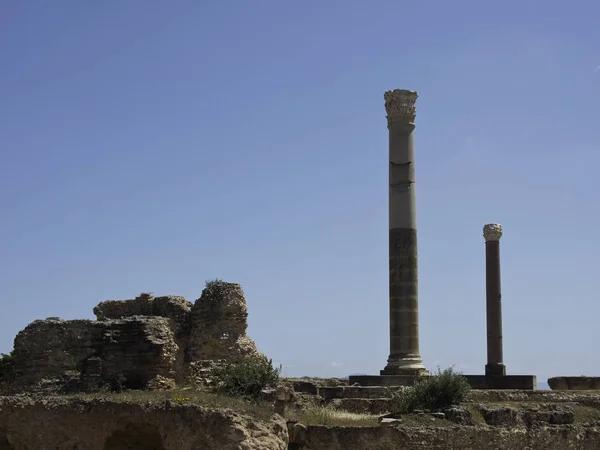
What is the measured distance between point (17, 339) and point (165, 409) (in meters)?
5.44

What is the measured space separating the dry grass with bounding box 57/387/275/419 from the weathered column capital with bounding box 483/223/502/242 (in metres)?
20.5

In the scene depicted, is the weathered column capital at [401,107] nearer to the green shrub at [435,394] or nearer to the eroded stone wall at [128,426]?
the green shrub at [435,394]

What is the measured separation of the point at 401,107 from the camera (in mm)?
29438

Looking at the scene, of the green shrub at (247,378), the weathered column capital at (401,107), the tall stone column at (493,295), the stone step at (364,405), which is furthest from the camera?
the tall stone column at (493,295)

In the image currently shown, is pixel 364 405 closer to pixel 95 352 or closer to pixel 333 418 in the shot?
pixel 333 418

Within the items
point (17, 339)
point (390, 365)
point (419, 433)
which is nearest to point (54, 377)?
point (17, 339)

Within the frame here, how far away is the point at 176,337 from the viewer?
23141mm

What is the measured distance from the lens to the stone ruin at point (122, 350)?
19.7m

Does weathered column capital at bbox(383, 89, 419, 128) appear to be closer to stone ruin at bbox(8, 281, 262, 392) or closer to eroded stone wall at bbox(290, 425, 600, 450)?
stone ruin at bbox(8, 281, 262, 392)

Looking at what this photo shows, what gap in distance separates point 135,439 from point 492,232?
22043 mm

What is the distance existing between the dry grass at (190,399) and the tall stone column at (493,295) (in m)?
19.9

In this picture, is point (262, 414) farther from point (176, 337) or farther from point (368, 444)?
point (176, 337)

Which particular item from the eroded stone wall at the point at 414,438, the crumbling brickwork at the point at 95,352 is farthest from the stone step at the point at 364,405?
the crumbling brickwork at the point at 95,352

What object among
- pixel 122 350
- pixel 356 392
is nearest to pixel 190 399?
pixel 122 350
